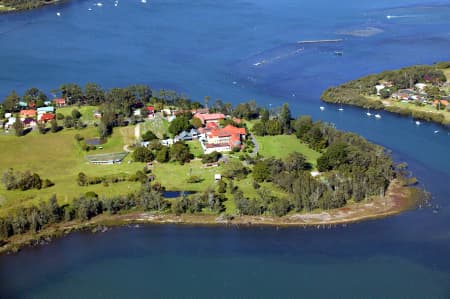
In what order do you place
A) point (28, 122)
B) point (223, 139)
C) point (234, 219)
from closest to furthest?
point (234, 219)
point (223, 139)
point (28, 122)

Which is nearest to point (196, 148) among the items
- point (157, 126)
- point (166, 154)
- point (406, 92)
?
point (166, 154)

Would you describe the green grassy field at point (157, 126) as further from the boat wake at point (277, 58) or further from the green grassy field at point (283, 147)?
the boat wake at point (277, 58)

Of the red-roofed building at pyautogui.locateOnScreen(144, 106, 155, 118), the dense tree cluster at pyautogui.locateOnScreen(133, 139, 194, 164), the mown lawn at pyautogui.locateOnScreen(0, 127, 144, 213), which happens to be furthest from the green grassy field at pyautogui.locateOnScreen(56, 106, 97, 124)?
the dense tree cluster at pyautogui.locateOnScreen(133, 139, 194, 164)

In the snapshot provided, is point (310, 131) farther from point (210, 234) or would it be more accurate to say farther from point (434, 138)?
point (210, 234)

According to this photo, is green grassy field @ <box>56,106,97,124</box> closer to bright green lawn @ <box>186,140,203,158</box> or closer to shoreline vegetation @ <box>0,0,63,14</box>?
bright green lawn @ <box>186,140,203,158</box>

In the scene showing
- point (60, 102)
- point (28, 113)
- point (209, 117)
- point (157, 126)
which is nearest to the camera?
point (157, 126)

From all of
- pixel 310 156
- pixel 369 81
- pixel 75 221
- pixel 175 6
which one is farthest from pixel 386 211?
pixel 175 6

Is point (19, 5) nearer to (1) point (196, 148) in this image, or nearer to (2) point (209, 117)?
(2) point (209, 117)
